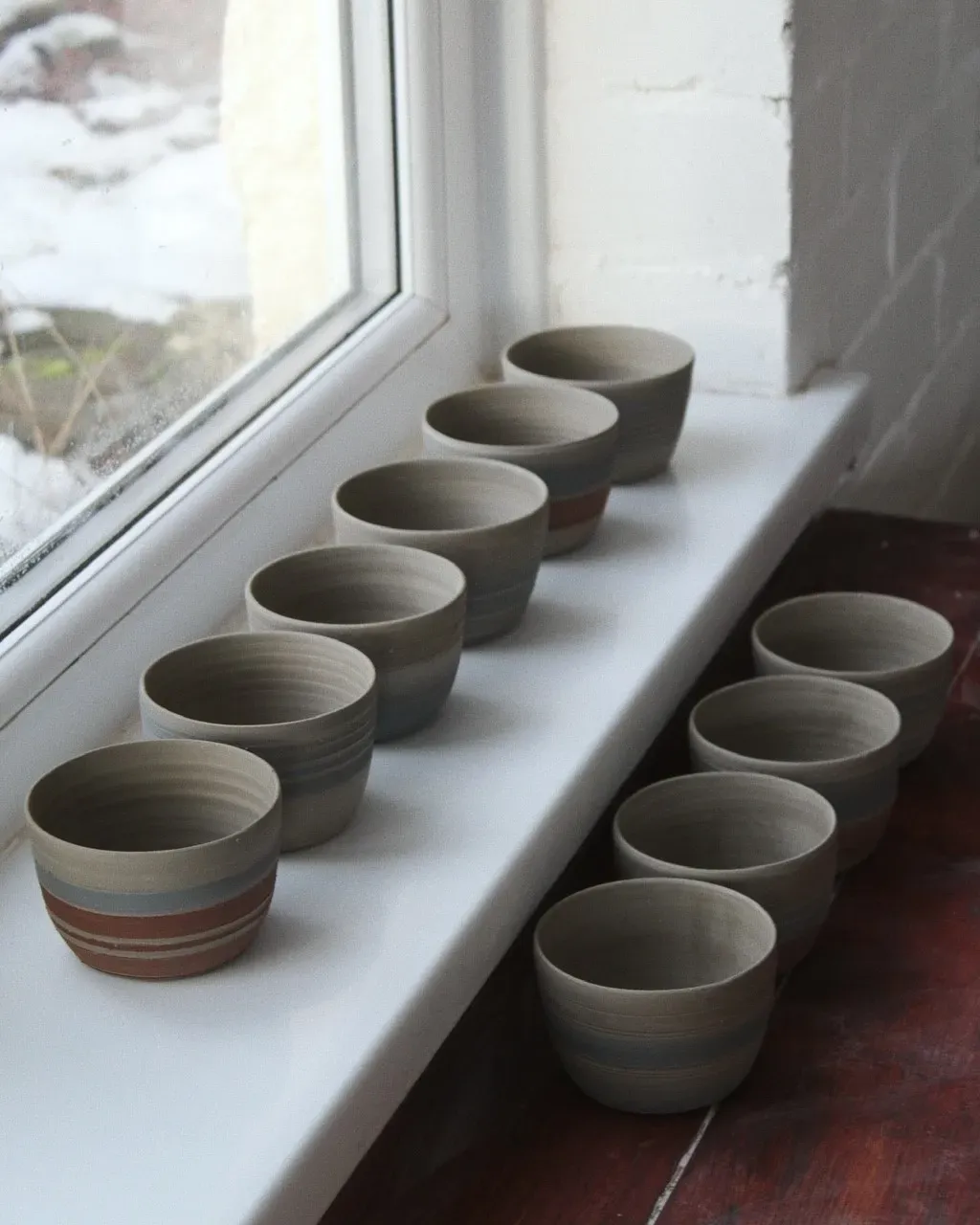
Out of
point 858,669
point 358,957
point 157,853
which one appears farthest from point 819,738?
point 157,853

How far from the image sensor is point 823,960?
99 centimetres

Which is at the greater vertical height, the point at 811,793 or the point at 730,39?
the point at 730,39

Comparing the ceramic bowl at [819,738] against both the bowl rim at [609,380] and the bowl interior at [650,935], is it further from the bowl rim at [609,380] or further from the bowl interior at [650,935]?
the bowl rim at [609,380]

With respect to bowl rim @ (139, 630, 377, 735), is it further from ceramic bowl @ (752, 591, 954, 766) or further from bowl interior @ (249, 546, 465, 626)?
ceramic bowl @ (752, 591, 954, 766)

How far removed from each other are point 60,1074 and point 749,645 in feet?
2.24

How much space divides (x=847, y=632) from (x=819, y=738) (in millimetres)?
136

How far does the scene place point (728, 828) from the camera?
101 centimetres

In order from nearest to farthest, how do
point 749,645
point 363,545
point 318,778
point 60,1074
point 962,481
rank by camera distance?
point 60,1074 → point 318,778 → point 363,545 → point 749,645 → point 962,481

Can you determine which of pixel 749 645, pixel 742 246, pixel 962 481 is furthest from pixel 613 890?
pixel 962 481

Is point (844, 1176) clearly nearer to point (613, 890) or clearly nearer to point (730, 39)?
point (613, 890)

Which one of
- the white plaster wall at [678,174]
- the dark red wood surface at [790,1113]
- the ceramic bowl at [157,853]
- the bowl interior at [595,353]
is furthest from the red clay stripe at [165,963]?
the white plaster wall at [678,174]

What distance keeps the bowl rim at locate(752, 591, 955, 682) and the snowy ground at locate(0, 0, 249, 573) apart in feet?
1.37

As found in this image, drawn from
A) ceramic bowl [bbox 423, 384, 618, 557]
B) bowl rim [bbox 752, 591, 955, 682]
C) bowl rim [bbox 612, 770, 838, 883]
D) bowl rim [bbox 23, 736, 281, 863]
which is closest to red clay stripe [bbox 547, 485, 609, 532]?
ceramic bowl [bbox 423, 384, 618, 557]

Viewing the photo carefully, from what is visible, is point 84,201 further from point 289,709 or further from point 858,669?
point 858,669
